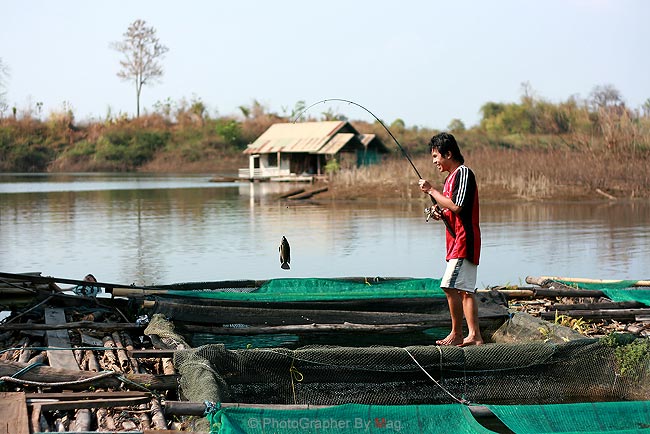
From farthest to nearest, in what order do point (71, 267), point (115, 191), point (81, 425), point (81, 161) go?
1. point (81, 161)
2. point (115, 191)
3. point (71, 267)
4. point (81, 425)

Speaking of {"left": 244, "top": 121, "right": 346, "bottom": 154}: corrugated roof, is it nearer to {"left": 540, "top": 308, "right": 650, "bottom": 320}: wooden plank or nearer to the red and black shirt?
{"left": 540, "top": 308, "right": 650, "bottom": 320}: wooden plank

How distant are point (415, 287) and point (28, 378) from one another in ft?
12.8

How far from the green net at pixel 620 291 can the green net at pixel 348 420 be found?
3444mm

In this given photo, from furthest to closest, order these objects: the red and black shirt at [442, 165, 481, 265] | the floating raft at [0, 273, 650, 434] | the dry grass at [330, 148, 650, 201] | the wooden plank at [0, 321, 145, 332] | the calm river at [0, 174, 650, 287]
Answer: the dry grass at [330, 148, 650, 201]
the calm river at [0, 174, 650, 287]
the wooden plank at [0, 321, 145, 332]
the red and black shirt at [442, 165, 481, 265]
the floating raft at [0, 273, 650, 434]

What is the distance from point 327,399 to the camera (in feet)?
16.9

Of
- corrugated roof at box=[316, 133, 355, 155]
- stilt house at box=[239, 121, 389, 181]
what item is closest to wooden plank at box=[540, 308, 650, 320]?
stilt house at box=[239, 121, 389, 181]

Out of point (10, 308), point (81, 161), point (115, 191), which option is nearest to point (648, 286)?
point (10, 308)

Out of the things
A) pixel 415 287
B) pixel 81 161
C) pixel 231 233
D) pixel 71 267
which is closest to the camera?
pixel 415 287

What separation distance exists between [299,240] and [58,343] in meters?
10.4

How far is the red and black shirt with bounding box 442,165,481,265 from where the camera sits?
5.67 meters

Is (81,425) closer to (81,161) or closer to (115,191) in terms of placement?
(115,191)

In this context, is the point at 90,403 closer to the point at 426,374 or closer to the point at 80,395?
the point at 80,395

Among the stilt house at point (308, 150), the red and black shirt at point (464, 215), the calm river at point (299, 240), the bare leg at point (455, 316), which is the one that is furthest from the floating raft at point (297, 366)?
the stilt house at point (308, 150)

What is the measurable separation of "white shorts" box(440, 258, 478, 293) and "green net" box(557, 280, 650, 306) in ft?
7.33
